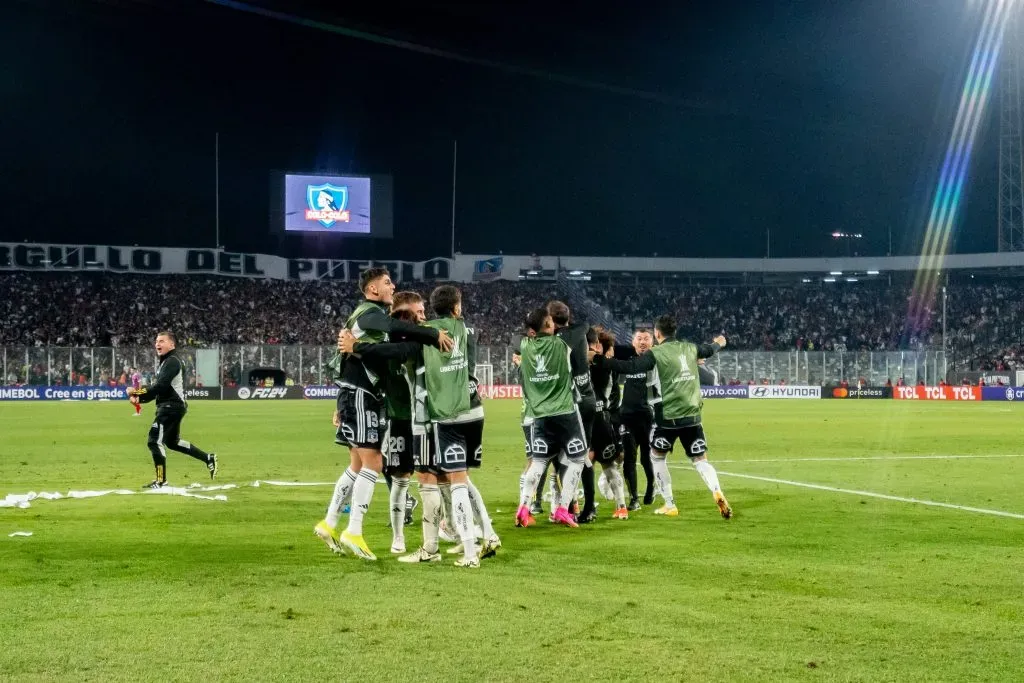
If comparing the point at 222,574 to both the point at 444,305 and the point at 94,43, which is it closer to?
the point at 444,305

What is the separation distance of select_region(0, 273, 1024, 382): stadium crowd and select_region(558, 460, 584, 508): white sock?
45812mm

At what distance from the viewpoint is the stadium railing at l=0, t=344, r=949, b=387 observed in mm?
51500

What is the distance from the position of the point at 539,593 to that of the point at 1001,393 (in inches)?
2143

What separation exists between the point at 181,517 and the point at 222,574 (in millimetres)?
3606

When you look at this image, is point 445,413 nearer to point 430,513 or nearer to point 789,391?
point 430,513

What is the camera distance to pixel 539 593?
714 centimetres

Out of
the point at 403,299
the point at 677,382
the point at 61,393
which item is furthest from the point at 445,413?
the point at 61,393

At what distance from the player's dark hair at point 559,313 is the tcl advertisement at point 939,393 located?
5015 cm

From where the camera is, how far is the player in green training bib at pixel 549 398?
10.1 metres

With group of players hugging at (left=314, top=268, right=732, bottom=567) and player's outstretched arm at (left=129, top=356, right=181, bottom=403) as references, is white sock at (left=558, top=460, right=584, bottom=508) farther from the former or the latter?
player's outstretched arm at (left=129, top=356, right=181, bottom=403)

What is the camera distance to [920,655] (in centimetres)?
552

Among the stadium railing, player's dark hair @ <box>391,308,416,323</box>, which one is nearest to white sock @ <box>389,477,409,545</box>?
player's dark hair @ <box>391,308,416,323</box>

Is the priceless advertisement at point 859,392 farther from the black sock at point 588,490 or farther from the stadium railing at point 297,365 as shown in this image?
the black sock at point 588,490

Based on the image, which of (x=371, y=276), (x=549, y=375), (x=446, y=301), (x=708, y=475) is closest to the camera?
(x=446, y=301)
